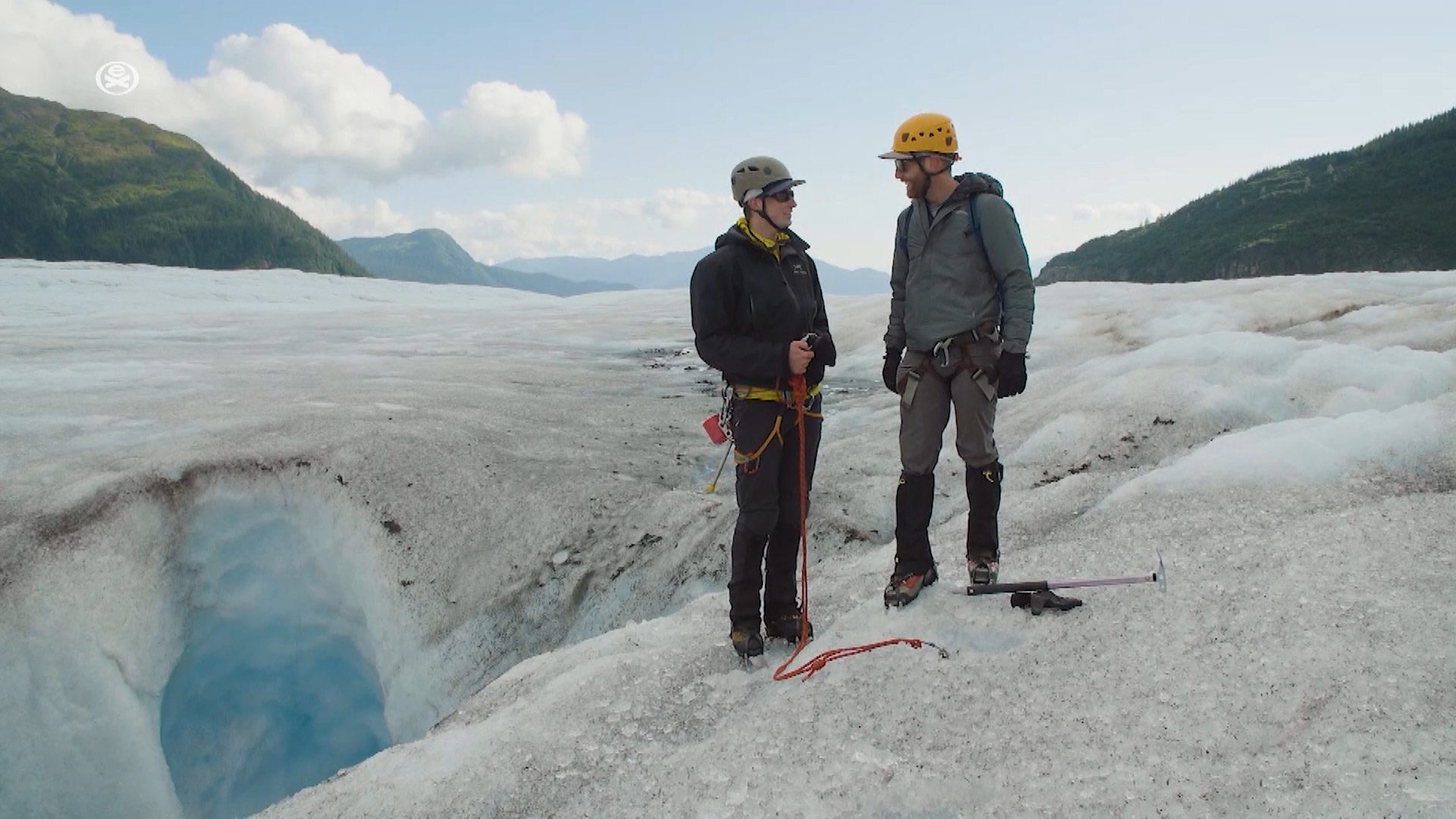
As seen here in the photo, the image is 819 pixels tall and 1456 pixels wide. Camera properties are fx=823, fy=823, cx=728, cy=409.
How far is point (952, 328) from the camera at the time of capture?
4844 mm

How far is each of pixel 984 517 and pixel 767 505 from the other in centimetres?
137

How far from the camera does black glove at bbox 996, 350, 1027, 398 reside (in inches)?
185

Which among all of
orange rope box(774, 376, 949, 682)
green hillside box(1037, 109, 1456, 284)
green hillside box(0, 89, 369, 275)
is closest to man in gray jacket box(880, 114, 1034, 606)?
orange rope box(774, 376, 949, 682)

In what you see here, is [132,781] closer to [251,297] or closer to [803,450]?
[803,450]

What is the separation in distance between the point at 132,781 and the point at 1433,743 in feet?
Result: 26.7

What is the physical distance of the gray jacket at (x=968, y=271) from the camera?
4723 millimetres

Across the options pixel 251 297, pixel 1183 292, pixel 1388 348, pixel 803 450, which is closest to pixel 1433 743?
pixel 803 450

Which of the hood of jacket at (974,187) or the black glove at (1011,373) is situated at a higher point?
the hood of jacket at (974,187)

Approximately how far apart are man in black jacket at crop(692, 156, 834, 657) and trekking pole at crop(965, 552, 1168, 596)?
1.18 m

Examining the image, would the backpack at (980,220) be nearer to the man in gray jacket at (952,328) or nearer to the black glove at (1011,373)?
the man in gray jacket at (952,328)

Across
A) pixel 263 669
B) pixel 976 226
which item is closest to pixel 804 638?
pixel 976 226

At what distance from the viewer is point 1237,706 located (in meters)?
3.50

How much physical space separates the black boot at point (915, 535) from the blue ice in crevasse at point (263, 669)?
558cm

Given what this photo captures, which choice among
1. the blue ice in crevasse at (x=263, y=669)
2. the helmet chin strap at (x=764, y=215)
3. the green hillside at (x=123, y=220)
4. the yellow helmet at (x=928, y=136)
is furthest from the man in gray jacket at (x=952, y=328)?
the green hillside at (x=123, y=220)
